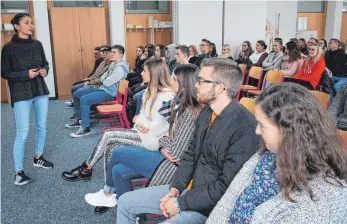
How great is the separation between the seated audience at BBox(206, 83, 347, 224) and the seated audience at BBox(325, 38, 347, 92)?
Answer: 580 cm

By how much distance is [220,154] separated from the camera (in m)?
1.60

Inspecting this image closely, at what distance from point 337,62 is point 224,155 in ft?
19.8

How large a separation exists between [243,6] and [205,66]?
20.9 ft

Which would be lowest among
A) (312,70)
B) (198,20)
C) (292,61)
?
(312,70)

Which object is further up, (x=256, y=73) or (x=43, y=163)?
(x=256, y=73)

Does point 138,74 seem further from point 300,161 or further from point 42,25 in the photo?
point 300,161

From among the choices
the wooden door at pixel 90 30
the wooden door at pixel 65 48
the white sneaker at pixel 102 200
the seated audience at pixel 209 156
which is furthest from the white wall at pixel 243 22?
the seated audience at pixel 209 156

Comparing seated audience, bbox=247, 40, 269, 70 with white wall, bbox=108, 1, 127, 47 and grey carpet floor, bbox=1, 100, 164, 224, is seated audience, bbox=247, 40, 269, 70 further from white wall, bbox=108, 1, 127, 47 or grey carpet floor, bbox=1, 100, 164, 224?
grey carpet floor, bbox=1, 100, 164, 224

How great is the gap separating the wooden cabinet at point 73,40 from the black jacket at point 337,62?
4.93 metres

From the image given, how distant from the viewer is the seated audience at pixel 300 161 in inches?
42.9

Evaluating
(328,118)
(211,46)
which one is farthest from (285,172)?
(211,46)

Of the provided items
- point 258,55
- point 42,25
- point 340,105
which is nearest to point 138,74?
point 42,25

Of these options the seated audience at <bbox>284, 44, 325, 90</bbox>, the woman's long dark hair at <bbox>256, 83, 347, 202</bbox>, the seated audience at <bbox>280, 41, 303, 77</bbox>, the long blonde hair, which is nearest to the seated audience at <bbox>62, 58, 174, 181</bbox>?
the long blonde hair

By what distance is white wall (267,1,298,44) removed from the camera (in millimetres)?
9227
